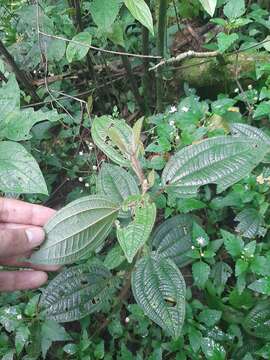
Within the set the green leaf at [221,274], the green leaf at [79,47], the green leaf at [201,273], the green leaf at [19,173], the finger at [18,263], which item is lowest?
the green leaf at [221,274]

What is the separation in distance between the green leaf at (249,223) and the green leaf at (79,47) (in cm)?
82

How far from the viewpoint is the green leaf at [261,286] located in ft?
4.58

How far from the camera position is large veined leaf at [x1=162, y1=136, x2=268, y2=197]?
1.17m

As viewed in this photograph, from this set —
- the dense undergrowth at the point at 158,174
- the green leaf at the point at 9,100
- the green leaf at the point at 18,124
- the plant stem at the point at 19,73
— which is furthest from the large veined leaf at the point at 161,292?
the plant stem at the point at 19,73

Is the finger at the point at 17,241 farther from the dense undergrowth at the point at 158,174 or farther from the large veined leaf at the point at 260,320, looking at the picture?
the large veined leaf at the point at 260,320

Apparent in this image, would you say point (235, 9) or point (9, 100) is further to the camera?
point (235, 9)

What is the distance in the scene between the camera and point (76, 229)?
3.70 ft

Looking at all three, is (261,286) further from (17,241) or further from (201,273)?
(17,241)

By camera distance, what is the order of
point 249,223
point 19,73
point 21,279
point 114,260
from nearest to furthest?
point 114,260, point 21,279, point 249,223, point 19,73

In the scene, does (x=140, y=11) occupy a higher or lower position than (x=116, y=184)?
higher

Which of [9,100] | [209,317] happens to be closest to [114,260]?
[209,317]

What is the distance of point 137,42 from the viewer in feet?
7.57

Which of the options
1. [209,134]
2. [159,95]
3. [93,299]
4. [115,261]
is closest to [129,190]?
[115,261]

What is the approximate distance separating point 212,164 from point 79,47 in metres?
0.84
